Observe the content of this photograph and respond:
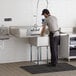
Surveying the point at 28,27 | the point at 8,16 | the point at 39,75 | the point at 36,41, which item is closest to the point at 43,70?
the point at 39,75

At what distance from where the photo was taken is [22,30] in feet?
22.4

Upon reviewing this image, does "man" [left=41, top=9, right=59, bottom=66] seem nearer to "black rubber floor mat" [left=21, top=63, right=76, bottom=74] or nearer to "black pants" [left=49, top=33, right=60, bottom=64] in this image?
"black pants" [left=49, top=33, right=60, bottom=64]

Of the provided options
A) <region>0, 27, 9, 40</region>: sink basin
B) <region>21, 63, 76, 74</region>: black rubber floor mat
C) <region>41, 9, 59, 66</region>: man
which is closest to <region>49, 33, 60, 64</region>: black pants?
<region>41, 9, 59, 66</region>: man

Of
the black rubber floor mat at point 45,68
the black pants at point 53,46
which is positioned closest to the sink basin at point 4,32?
the black rubber floor mat at point 45,68

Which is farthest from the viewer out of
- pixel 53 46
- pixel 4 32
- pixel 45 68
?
pixel 4 32

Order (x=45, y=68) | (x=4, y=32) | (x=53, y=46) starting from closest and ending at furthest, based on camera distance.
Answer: (x=45, y=68), (x=53, y=46), (x=4, y=32)

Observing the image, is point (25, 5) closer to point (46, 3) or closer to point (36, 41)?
point (46, 3)

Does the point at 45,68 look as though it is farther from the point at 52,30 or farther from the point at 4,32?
the point at 4,32

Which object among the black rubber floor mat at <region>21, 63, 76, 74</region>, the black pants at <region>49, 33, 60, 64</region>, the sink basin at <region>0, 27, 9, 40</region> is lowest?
the black rubber floor mat at <region>21, 63, 76, 74</region>

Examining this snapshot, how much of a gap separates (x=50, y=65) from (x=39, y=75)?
3.05 ft

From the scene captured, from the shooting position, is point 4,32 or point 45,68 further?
point 4,32

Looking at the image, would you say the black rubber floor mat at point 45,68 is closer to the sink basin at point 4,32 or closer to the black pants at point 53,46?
the black pants at point 53,46

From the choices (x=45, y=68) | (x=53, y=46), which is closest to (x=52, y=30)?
(x=53, y=46)

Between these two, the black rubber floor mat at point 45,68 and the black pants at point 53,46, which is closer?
the black rubber floor mat at point 45,68
